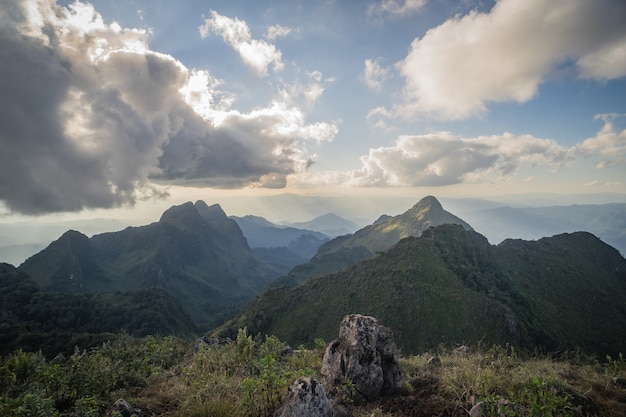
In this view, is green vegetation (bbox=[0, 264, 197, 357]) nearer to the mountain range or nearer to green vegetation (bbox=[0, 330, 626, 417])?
the mountain range

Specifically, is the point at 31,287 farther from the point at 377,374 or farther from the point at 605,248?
the point at 605,248

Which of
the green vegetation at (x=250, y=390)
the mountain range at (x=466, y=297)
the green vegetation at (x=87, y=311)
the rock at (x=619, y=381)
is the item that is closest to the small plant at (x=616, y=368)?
the green vegetation at (x=250, y=390)

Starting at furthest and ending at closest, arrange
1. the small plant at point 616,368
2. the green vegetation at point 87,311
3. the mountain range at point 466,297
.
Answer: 1. the green vegetation at point 87,311
2. the mountain range at point 466,297
3. the small plant at point 616,368

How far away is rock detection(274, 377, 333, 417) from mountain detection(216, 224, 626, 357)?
70215 millimetres

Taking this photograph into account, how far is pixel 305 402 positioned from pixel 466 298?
9248 cm

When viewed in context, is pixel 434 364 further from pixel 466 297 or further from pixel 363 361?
pixel 466 297

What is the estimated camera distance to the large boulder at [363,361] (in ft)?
27.9

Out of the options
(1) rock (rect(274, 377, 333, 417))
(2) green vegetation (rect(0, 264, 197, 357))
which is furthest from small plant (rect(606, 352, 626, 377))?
(2) green vegetation (rect(0, 264, 197, 357))

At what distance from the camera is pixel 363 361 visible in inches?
355

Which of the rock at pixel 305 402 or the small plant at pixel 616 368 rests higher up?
the rock at pixel 305 402

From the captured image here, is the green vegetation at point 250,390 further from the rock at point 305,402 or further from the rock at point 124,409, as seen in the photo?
the rock at point 305,402

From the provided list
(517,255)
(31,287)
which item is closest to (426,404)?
(517,255)

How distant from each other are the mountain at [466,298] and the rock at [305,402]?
7021cm

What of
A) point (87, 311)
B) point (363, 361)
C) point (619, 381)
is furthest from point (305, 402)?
point (87, 311)
